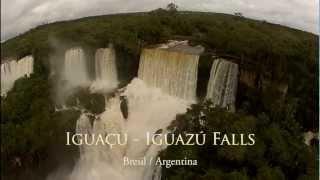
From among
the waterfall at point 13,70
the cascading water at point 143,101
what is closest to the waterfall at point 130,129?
the cascading water at point 143,101

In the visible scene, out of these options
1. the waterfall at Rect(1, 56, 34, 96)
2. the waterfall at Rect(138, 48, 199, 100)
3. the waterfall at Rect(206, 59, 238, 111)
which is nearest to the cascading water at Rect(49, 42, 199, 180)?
the waterfall at Rect(138, 48, 199, 100)

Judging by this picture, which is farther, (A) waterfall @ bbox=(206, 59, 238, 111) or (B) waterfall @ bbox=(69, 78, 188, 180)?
(A) waterfall @ bbox=(206, 59, 238, 111)

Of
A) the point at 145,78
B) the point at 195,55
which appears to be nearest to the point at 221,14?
the point at 195,55

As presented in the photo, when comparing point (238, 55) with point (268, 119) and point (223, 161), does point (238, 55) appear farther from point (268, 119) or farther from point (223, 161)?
point (223, 161)

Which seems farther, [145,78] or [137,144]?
[145,78]

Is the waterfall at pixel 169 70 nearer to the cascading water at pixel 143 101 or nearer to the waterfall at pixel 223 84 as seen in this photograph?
the cascading water at pixel 143 101

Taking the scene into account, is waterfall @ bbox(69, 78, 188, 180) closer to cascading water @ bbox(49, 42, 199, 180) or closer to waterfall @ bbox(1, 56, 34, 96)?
cascading water @ bbox(49, 42, 199, 180)
